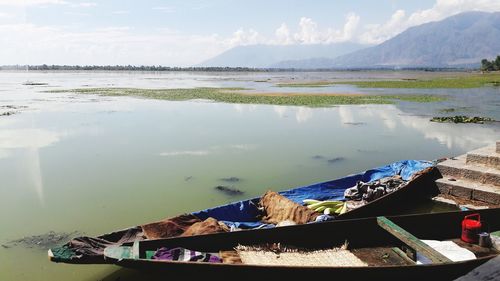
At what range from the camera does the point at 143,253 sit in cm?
486

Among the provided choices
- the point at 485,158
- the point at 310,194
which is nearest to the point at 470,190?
the point at 485,158

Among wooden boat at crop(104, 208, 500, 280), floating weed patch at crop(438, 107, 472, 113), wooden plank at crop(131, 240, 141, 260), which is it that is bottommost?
wooden boat at crop(104, 208, 500, 280)

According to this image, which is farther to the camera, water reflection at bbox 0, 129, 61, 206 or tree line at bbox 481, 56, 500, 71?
tree line at bbox 481, 56, 500, 71

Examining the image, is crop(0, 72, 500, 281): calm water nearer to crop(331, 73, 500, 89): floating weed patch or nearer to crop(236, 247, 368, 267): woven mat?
crop(236, 247, 368, 267): woven mat

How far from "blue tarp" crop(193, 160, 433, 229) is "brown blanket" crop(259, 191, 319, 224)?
0.22 metres

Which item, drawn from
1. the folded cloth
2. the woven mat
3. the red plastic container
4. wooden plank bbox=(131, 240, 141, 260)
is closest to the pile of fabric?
the red plastic container

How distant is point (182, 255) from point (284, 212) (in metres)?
2.32

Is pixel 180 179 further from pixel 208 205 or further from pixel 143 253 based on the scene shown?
pixel 143 253

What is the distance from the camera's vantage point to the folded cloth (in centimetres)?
482

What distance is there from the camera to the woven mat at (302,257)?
530 cm

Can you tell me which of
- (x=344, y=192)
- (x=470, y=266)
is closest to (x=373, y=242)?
(x=470, y=266)

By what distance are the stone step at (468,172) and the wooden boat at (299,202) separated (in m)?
0.26

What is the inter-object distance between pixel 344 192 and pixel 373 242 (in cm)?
223

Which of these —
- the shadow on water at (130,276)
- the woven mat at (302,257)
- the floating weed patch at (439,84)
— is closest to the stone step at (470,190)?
the woven mat at (302,257)
